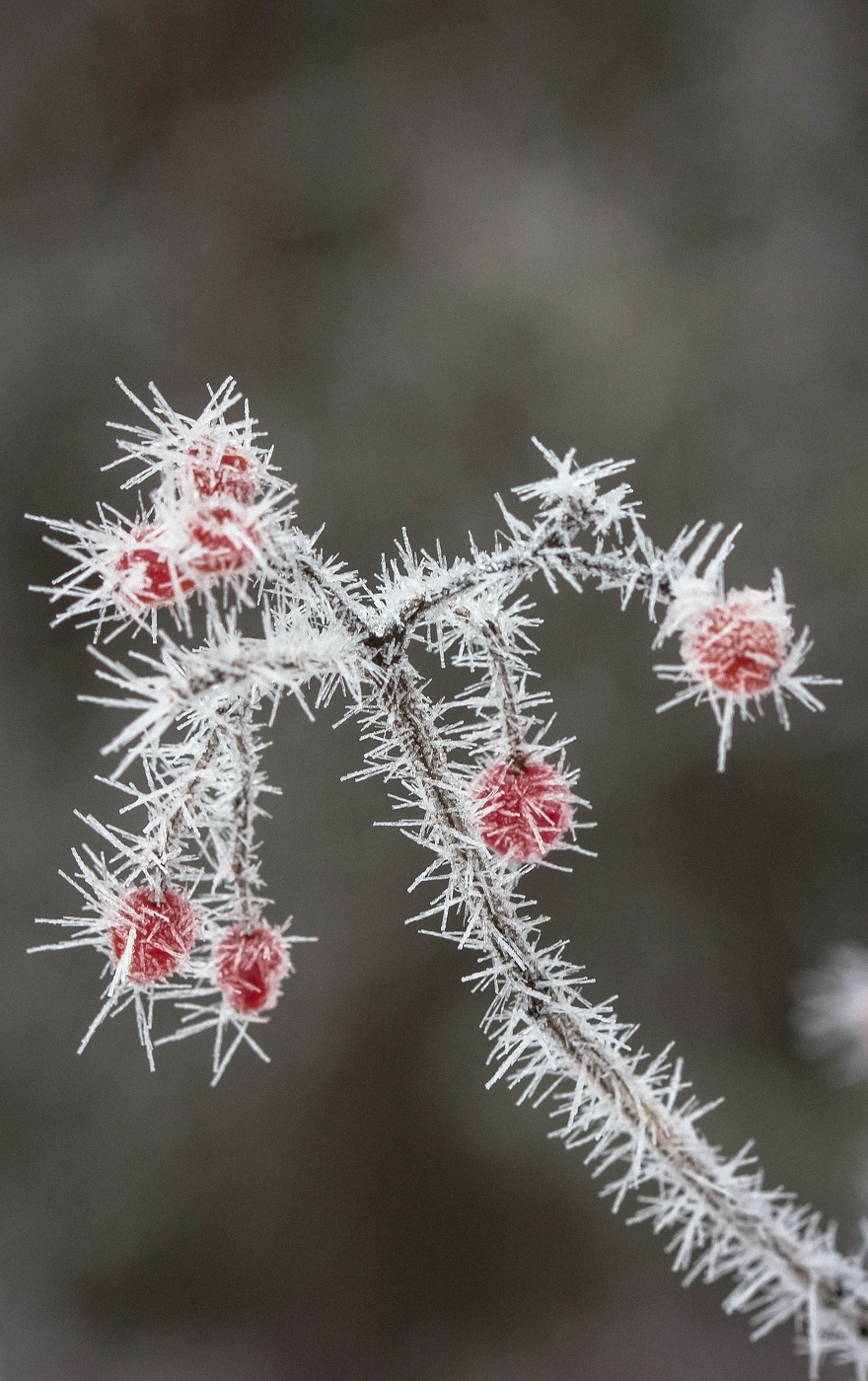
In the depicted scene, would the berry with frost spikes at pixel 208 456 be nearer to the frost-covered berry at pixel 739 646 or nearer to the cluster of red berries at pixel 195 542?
the cluster of red berries at pixel 195 542

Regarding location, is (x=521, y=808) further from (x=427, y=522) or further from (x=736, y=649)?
(x=427, y=522)

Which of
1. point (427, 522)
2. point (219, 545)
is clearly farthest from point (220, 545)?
point (427, 522)

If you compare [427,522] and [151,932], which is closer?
[151,932]

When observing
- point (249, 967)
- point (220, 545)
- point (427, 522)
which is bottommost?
point (249, 967)

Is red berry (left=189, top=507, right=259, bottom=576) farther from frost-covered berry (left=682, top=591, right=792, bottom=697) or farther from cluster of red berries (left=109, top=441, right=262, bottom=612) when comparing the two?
frost-covered berry (left=682, top=591, right=792, bottom=697)

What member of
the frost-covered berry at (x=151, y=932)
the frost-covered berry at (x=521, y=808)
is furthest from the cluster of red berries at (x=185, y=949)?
the frost-covered berry at (x=521, y=808)
